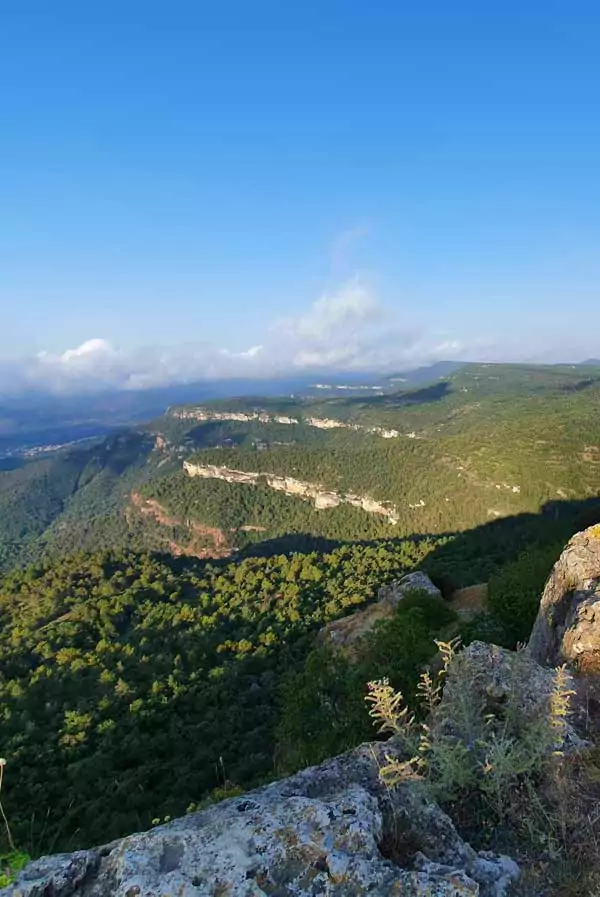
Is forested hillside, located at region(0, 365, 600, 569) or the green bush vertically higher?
the green bush

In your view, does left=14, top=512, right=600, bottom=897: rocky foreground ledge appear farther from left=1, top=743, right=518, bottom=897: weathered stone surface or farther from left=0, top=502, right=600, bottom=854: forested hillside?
left=0, top=502, right=600, bottom=854: forested hillside

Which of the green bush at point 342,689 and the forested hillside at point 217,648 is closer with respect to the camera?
the green bush at point 342,689

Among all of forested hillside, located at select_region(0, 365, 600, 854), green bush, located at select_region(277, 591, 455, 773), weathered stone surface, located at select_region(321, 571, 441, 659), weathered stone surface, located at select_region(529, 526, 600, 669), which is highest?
weathered stone surface, located at select_region(529, 526, 600, 669)

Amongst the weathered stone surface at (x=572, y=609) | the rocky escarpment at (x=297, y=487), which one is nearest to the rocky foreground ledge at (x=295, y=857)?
the weathered stone surface at (x=572, y=609)

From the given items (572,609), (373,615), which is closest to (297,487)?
(373,615)

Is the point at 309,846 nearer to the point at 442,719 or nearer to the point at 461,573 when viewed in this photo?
the point at 442,719

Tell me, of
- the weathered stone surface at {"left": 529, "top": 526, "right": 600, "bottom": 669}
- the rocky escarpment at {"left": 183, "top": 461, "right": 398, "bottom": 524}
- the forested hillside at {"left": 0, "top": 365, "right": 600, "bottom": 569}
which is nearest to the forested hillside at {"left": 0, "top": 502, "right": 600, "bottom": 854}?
the weathered stone surface at {"left": 529, "top": 526, "right": 600, "bottom": 669}

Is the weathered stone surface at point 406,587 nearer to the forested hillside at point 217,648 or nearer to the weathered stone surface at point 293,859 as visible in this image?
the forested hillside at point 217,648
